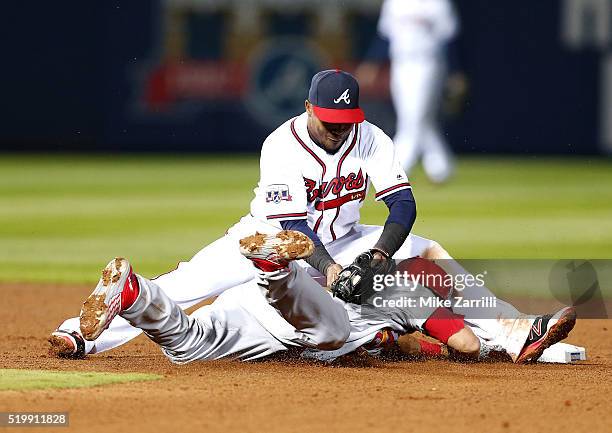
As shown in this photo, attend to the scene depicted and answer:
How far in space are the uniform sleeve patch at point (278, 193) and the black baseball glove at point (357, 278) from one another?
51 cm

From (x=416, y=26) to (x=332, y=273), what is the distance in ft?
30.9

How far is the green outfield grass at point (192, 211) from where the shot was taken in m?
9.86

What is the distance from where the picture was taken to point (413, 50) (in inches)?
568

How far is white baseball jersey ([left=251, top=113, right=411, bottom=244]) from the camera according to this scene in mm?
5664

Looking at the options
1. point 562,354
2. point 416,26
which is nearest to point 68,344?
point 562,354

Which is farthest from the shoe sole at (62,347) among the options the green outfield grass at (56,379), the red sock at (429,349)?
the red sock at (429,349)

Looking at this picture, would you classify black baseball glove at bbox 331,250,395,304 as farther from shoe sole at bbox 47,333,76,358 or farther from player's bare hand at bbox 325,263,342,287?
shoe sole at bbox 47,333,76,358

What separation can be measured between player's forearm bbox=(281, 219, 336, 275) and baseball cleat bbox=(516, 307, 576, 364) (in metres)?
0.99

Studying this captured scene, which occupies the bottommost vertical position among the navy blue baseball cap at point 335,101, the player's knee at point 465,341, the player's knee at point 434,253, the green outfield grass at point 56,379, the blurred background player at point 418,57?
the green outfield grass at point 56,379

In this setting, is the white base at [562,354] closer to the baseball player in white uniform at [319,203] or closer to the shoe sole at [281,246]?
the baseball player in white uniform at [319,203]

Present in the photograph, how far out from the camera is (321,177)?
5766mm

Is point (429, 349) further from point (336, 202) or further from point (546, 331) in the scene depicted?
point (336, 202)

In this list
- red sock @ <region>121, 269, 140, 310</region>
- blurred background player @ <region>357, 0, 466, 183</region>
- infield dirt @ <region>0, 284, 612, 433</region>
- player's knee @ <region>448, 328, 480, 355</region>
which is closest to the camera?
infield dirt @ <region>0, 284, 612, 433</region>

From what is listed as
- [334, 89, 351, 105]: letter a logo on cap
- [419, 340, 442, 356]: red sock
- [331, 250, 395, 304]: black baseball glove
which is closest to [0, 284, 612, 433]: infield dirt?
[419, 340, 442, 356]: red sock
